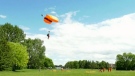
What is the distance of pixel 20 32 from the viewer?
99625 mm

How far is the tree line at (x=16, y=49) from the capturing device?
8250cm

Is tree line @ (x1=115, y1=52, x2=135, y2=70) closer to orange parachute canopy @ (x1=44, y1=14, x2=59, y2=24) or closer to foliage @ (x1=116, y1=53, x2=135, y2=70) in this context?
foliage @ (x1=116, y1=53, x2=135, y2=70)

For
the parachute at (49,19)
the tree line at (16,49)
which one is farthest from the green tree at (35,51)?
the parachute at (49,19)

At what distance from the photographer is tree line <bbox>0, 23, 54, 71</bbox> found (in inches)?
3248

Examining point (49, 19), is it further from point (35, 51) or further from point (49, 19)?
point (35, 51)

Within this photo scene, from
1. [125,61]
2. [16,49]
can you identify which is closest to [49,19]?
[16,49]

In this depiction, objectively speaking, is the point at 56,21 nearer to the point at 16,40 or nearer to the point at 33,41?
the point at 16,40

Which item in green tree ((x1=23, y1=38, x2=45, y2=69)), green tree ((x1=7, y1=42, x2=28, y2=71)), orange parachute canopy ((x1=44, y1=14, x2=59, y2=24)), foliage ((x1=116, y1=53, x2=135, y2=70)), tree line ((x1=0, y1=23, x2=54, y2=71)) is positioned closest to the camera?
orange parachute canopy ((x1=44, y1=14, x2=59, y2=24))

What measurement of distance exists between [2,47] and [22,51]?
28.8 feet

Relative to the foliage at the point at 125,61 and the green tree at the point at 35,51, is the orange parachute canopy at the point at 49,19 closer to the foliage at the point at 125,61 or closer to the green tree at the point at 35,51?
the green tree at the point at 35,51

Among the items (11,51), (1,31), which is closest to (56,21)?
(11,51)

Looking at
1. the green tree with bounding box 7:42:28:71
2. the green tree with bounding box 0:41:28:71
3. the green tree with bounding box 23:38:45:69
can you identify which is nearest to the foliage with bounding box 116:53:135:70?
the green tree with bounding box 23:38:45:69

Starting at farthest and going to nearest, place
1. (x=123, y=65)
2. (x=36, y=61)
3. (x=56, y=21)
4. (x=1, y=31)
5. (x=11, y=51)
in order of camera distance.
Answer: (x=123, y=65)
(x=36, y=61)
(x=1, y=31)
(x=11, y=51)
(x=56, y=21)

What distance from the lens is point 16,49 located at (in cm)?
8944
